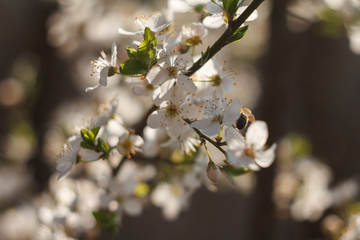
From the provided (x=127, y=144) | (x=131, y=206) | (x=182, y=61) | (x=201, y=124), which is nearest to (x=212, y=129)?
(x=201, y=124)

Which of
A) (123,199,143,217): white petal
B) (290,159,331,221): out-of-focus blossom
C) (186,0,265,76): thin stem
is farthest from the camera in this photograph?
(290,159,331,221): out-of-focus blossom

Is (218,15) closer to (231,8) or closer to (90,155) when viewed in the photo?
(231,8)

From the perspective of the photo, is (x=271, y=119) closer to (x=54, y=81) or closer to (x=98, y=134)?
(x=98, y=134)

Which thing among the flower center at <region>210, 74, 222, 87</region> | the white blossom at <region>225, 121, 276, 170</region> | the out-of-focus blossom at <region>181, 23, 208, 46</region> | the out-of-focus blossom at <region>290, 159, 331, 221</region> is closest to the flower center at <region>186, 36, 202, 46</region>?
the out-of-focus blossom at <region>181, 23, 208, 46</region>

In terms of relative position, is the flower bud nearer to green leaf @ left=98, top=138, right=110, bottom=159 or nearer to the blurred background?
green leaf @ left=98, top=138, right=110, bottom=159

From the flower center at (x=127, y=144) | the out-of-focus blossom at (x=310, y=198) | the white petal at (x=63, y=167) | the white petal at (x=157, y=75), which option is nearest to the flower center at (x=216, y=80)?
the white petal at (x=157, y=75)

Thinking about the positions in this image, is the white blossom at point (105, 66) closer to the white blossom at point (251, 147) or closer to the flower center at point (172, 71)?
the flower center at point (172, 71)

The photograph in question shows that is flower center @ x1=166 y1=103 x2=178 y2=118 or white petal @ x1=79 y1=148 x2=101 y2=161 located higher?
flower center @ x1=166 y1=103 x2=178 y2=118
